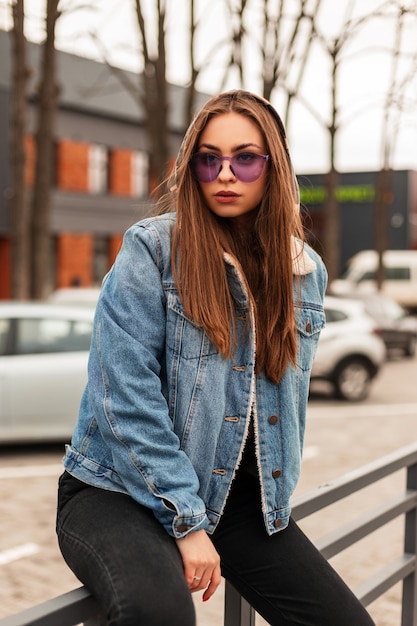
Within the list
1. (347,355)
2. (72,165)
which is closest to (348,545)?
(347,355)

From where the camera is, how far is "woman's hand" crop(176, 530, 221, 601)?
1.70m

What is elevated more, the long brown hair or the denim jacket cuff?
the long brown hair

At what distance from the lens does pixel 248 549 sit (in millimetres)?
1931

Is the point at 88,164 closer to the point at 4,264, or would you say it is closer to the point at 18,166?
the point at 4,264

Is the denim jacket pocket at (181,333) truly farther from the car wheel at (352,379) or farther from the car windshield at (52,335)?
the car wheel at (352,379)

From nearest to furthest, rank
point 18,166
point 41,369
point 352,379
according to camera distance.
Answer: point 41,369
point 352,379
point 18,166

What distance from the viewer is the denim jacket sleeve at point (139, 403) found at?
5.58 ft

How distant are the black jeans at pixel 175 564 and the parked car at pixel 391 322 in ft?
52.8

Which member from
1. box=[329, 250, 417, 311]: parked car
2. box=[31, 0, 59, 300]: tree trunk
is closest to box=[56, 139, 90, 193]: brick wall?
box=[329, 250, 417, 311]: parked car

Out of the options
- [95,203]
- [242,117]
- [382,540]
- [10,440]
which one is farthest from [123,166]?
[242,117]

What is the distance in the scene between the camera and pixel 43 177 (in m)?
13.5

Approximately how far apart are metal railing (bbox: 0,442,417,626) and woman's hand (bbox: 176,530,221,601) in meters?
0.19

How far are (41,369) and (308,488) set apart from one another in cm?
274

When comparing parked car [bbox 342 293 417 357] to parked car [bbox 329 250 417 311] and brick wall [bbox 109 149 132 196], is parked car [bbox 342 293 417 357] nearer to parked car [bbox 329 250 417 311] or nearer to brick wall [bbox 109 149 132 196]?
parked car [bbox 329 250 417 311]
